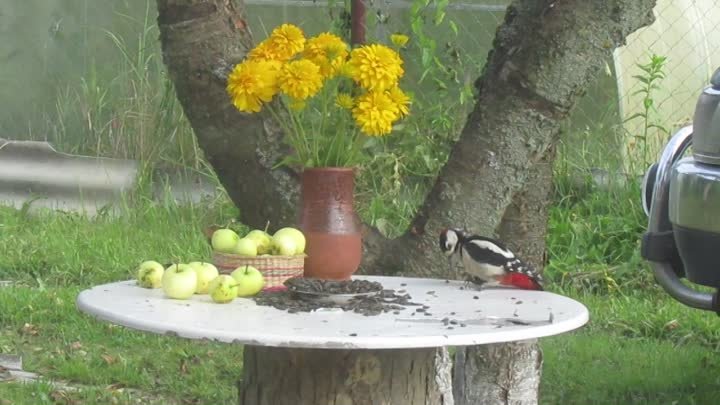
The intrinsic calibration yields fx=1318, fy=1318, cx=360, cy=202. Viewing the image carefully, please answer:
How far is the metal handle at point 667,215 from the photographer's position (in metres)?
4.11

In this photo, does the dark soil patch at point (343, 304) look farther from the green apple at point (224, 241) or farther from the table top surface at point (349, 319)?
the green apple at point (224, 241)

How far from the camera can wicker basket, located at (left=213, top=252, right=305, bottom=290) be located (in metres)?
3.84

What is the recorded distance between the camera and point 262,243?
388 centimetres

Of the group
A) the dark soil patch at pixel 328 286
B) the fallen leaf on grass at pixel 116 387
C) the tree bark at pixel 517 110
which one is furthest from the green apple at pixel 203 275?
the fallen leaf on grass at pixel 116 387

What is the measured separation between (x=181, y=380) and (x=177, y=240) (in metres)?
2.31

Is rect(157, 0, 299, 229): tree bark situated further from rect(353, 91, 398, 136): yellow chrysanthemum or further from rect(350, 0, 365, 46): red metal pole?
rect(350, 0, 365, 46): red metal pole

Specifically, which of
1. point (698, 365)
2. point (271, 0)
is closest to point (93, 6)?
point (271, 0)

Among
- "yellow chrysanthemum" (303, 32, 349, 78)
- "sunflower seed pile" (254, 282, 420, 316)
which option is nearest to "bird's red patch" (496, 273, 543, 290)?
"sunflower seed pile" (254, 282, 420, 316)

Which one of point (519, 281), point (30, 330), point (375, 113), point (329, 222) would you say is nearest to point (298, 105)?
point (375, 113)

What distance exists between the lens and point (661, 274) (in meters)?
4.21

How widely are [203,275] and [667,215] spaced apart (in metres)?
1.51

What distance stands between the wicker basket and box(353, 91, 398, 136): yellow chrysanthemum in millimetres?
458

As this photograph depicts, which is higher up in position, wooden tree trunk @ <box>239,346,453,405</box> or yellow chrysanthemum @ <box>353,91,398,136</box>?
yellow chrysanthemum @ <box>353,91,398,136</box>

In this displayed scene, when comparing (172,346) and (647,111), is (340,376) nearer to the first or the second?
(172,346)
